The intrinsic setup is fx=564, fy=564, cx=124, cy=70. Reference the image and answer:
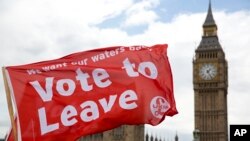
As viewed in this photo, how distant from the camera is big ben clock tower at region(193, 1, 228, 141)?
10356 centimetres

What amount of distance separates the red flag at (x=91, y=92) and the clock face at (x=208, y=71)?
316ft

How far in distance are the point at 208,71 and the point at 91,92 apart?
322 feet

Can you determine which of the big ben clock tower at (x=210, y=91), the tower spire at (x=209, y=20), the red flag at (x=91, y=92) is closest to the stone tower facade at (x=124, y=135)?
the big ben clock tower at (x=210, y=91)

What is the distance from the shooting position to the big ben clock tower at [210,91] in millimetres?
103562

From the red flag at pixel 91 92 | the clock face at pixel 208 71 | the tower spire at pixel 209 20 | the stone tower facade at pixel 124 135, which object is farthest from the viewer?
the tower spire at pixel 209 20

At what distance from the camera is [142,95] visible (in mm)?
9805

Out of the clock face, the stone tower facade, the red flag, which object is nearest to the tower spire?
the clock face

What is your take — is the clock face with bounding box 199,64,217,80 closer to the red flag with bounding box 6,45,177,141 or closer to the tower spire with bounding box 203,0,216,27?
the tower spire with bounding box 203,0,216,27

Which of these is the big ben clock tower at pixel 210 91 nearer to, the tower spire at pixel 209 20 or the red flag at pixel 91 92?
the tower spire at pixel 209 20

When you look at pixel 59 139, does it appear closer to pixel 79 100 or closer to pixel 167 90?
pixel 79 100

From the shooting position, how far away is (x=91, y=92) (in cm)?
945

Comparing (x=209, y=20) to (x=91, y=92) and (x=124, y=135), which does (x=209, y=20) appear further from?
(x=91, y=92)

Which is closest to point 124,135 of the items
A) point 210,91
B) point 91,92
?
point 210,91

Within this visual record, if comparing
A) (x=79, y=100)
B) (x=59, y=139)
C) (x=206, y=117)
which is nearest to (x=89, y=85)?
(x=79, y=100)
